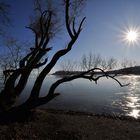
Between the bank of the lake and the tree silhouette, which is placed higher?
the tree silhouette

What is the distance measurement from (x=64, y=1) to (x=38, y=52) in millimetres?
3633

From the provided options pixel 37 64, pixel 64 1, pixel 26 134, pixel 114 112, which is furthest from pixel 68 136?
pixel 114 112

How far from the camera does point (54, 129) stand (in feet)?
36.3

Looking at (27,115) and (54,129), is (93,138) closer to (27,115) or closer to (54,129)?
(54,129)

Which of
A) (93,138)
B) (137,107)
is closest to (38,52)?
(93,138)

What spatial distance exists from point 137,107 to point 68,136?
16.4 m

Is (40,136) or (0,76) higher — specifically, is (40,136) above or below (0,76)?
below

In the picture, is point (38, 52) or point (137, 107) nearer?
point (38, 52)

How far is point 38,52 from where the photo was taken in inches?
552

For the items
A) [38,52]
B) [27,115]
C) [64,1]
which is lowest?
[27,115]

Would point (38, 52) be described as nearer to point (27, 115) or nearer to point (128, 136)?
point (27, 115)

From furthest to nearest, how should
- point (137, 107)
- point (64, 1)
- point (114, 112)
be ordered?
1. point (137, 107)
2. point (114, 112)
3. point (64, 1)

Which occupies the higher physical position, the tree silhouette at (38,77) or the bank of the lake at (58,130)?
the tree silhouette at (38,77)

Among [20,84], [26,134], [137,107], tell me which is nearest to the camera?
[26,134]
